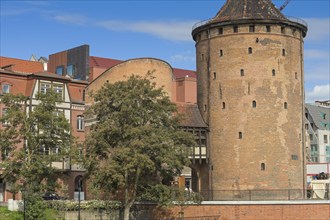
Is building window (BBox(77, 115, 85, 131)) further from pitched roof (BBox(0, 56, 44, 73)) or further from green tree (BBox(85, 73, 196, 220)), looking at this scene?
green tree (BBox(85, 73, 196, 220))

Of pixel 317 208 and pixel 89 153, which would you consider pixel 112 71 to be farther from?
pixel 317 208

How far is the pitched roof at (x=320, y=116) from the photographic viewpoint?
85.4 m

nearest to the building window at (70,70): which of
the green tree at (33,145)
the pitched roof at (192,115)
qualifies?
the pitched roof at (192,115)

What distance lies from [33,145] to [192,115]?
50.3ft

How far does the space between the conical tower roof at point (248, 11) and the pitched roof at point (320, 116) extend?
1571 inches

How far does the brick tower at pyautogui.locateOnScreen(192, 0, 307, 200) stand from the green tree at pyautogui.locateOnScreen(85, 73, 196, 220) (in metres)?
8.86

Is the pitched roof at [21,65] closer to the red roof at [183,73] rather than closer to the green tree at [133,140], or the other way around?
the green tree at [133,140]

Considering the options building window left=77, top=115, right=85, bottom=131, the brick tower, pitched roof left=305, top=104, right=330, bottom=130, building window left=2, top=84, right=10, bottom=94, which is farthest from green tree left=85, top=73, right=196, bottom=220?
pitched roof left=305, top=104, right=330, bottom=130

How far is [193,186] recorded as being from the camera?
164ft

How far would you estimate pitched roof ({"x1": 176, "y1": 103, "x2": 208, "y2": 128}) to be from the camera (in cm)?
4645

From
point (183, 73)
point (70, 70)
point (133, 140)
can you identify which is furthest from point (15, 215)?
point (183, 73)

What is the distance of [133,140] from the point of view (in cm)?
3491

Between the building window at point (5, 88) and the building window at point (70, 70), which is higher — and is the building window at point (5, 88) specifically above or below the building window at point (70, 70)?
below

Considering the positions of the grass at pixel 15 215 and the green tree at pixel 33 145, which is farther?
the grass at pixel 15 215
